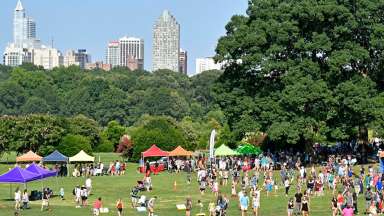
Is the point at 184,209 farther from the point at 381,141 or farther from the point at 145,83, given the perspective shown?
the point at 145,83

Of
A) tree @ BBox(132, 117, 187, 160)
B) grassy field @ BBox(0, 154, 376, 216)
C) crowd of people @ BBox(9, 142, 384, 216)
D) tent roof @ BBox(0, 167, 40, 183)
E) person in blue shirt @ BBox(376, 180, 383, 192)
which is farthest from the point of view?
tree @ BBox(132, 117, 187, 160)

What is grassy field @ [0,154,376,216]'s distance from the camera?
3991 centimetres

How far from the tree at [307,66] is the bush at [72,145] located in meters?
19.0

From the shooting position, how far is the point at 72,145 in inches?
2992

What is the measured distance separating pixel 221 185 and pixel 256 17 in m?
16.3

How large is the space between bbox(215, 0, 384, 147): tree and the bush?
18995mm

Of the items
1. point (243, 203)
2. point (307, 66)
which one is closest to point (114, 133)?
point (307, 66)

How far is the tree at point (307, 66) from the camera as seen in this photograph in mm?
57219

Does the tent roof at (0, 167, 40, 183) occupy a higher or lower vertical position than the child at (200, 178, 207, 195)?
higher

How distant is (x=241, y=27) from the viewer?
6166cm

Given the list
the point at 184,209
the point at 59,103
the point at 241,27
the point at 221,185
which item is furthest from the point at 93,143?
the point at 59,103

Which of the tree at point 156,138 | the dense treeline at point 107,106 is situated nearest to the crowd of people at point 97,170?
the tree at point 156,138

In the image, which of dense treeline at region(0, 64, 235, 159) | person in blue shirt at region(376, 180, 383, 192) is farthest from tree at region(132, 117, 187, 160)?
person in blue shirt at region(376, 180, 383, 192)

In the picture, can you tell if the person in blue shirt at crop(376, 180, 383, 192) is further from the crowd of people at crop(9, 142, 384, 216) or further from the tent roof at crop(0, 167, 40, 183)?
the tent roof at crop(0, 167, 40, 183)
